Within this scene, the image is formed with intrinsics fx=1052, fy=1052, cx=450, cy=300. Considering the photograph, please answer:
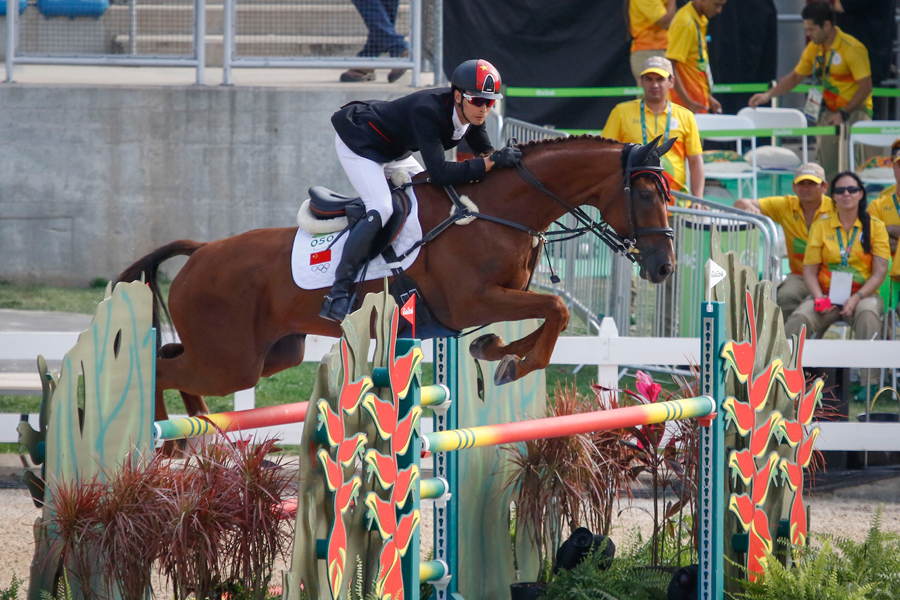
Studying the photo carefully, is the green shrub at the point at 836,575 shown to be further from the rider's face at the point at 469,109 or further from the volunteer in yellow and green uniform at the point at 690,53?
the volunteer in yellow and green uniform at the point at 690,53

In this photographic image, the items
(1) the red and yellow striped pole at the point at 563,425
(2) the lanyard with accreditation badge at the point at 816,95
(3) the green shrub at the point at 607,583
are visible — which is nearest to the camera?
(1) the red and yellow striped pole at the point at 563,425

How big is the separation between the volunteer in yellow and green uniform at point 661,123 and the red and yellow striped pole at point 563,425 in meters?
3.61

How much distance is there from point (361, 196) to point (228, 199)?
5563 millimetres

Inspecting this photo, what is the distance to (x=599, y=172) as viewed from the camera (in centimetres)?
424

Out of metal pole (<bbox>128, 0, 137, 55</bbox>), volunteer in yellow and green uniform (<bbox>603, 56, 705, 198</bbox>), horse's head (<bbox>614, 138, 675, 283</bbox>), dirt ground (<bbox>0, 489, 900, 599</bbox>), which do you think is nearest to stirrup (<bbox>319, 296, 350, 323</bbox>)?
horse's head (<bbox>614, 138, 675, 283</bbox>)

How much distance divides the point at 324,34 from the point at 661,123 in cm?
383

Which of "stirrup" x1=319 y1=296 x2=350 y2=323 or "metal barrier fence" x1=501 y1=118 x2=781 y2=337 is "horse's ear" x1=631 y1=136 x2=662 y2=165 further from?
"metal barrier fence" x1=501 y1=118 x2=781 y2=337

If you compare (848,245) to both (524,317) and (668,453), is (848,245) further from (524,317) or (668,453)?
(524,317)

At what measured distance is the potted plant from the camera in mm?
4125

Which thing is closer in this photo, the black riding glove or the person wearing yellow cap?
the black riding glove

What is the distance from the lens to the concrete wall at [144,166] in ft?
31.6

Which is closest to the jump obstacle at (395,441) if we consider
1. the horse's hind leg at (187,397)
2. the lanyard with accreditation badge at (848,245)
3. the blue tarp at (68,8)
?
the horse's hind leg at (187,397)

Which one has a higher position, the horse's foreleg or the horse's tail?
the horse's tail

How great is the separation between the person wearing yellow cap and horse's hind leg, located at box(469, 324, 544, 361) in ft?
12.3
